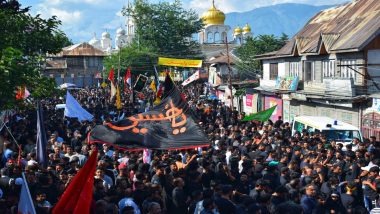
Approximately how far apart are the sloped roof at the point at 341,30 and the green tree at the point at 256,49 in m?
11.6

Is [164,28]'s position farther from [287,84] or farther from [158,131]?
[158,131]

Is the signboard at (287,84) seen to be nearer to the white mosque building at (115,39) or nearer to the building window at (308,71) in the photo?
the building window at (308,71)

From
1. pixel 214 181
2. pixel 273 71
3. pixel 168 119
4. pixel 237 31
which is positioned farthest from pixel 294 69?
pixel 237 31

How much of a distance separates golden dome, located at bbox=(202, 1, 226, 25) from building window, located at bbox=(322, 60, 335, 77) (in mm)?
71033

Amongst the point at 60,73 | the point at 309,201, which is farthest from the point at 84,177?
the point at 60,73

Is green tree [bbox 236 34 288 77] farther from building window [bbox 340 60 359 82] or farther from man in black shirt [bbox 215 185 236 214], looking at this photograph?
man in black shirt [bbox 215 185 236 214]

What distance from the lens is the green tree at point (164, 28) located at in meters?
65.7

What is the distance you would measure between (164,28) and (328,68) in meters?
35.3

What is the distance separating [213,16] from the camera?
343 feet

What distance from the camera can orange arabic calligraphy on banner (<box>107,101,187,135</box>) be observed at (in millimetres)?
12305

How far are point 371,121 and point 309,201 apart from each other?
1746 cm

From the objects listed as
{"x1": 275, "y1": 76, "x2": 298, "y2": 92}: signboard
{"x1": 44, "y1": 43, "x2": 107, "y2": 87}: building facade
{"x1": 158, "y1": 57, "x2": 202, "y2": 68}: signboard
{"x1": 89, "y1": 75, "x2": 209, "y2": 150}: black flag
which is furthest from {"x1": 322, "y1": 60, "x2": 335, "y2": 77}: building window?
{"x1": 44, "y1": 43, "x2": 107, "y2": 87}: building facade

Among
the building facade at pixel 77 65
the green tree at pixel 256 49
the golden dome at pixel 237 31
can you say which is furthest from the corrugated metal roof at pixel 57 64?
the green tree at pixel 256 49

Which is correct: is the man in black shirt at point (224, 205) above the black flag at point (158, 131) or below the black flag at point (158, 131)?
below
